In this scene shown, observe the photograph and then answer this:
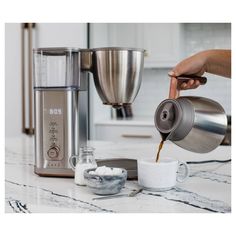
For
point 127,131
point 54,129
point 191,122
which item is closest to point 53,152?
point 54,129

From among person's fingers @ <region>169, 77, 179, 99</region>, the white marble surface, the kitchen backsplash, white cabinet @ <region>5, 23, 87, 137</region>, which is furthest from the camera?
the kitchen backsplash

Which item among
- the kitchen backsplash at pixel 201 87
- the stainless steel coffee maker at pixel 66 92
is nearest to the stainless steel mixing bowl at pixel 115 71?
the stainless steel coffee maker at pixel 66 92

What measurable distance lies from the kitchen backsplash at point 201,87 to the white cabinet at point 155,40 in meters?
0.19

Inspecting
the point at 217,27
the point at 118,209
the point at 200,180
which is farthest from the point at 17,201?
the point at 217,27

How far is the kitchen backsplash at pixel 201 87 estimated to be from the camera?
3521 mm

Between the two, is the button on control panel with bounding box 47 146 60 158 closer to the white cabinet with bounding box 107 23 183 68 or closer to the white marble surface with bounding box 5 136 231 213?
the white marble surface with bounding box 5 136 231 213

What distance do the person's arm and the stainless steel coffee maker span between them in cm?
11

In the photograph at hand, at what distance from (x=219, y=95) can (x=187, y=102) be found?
2.56 m

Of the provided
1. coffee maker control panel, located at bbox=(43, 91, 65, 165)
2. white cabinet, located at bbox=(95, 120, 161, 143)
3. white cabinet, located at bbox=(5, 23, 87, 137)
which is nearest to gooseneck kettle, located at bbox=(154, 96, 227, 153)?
coffee maker control panel, located at bbox=(43, 91, 65, 165)

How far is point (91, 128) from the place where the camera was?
10.5ft

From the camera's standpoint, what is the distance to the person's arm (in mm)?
1221

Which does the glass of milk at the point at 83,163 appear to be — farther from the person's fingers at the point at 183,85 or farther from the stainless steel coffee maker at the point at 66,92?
the person's fingers at the point at 183,85
